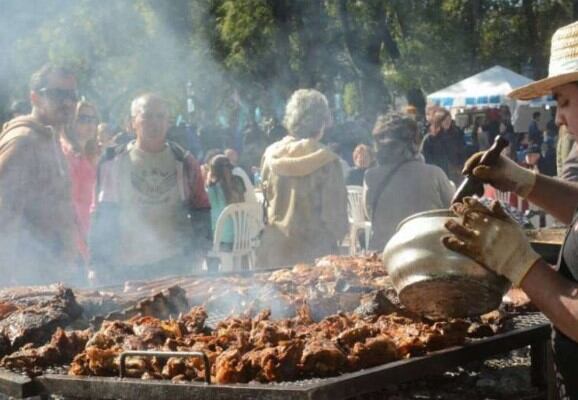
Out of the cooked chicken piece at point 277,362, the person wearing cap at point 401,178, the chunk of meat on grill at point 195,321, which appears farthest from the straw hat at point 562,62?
the person wearing cap at point 401,178

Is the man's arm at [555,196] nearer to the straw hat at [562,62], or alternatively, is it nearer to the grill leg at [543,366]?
the straw hat at [562,62]

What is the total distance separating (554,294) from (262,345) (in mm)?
999

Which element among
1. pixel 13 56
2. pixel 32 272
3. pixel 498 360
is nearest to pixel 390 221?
pixel 498 360

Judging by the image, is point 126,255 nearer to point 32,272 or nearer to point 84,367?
point 32,272

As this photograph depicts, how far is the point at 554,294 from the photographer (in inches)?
93.2

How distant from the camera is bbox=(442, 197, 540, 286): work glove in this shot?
2.42 metres

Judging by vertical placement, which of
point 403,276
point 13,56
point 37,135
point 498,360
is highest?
point 13,56

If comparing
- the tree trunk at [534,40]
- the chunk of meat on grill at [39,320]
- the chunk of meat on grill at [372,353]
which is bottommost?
the chunk of meat on grill at [372,353]

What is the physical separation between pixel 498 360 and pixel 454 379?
0.48 meters

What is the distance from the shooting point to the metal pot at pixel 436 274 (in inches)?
110

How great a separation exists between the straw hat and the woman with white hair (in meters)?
3.20

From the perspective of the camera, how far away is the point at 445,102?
21.5 meters

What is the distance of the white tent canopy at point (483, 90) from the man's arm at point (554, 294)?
18.5 metres

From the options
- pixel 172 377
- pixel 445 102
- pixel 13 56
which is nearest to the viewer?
pixel 172 377
